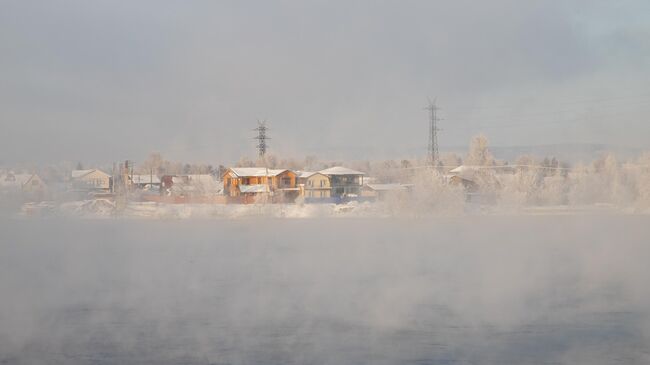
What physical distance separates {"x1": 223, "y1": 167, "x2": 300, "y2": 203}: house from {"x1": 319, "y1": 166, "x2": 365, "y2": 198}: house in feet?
5.26

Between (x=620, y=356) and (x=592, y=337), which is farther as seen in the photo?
(x=592, y=337)

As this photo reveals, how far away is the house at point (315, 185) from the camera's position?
100ft

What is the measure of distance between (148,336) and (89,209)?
1623 centimetres

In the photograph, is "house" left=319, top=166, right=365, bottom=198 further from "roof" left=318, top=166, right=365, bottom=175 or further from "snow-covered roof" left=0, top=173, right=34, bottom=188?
"snow-covered roof" left=0, top=173, right=34, bottom=188

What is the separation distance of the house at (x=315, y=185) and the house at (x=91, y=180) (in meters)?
9.12

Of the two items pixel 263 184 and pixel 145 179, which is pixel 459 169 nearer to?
pixel 263 184

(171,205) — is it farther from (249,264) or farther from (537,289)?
(537,289)

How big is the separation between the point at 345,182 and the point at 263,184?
12.1 ft

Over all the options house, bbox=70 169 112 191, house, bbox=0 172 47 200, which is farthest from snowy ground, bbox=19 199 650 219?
house, bbox=0 172 47 200

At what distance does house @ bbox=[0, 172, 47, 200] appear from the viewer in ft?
46.8

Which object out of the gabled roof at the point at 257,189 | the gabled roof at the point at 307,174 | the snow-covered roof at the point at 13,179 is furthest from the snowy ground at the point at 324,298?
the gabled roof at the point at 307,174

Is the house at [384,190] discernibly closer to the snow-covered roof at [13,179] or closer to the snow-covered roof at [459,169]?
the snow-covered roof at [459,169]

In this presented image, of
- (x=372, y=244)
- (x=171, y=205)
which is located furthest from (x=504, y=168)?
(x=171, y=205)

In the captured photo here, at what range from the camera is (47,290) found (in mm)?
11672
